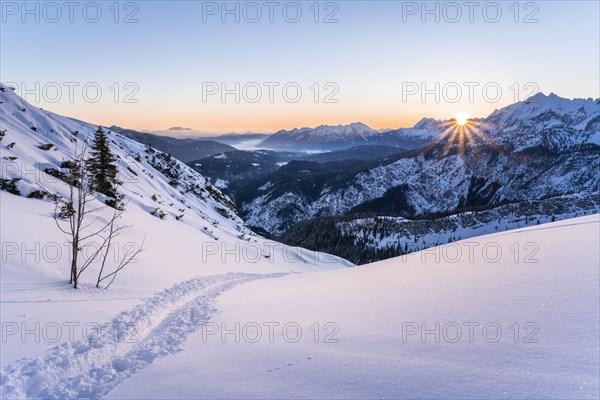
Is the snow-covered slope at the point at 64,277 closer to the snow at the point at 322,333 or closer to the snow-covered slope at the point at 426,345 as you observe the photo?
the snow at the point at 322,333

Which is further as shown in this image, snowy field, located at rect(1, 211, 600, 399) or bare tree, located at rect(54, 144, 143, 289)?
bare tree, located at rect(54, 144, 143, 289)

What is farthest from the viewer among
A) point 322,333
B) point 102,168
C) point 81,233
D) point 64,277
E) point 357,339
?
point 102,168

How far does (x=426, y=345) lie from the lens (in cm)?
576

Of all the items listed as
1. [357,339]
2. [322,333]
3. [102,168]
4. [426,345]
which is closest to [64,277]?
[322,333]

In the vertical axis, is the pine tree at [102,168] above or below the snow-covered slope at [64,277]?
above

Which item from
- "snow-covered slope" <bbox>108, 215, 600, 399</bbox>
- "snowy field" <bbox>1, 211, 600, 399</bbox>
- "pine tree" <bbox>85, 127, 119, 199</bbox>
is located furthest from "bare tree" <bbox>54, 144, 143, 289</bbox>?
"pine tree" <bbox>85, 127, 119, 199</bbox>

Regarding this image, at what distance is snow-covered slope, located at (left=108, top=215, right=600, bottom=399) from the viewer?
4.48 metres

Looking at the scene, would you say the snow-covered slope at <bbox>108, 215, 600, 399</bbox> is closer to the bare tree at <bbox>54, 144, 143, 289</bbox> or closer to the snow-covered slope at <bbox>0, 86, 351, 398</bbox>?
the snow-covered slope at <bbox>0, 86, 351, 398</bbox>

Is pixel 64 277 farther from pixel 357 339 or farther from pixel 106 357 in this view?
pixel 357 339

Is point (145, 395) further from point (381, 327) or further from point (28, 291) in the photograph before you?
point (28, 291)

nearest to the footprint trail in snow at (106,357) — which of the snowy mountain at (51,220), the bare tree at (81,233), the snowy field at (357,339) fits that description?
the snowy field at (357,339)

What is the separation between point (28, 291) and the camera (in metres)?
10.7

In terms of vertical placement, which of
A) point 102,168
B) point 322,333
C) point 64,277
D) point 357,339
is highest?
point 102,168

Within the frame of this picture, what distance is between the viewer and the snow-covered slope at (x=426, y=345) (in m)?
4.48
